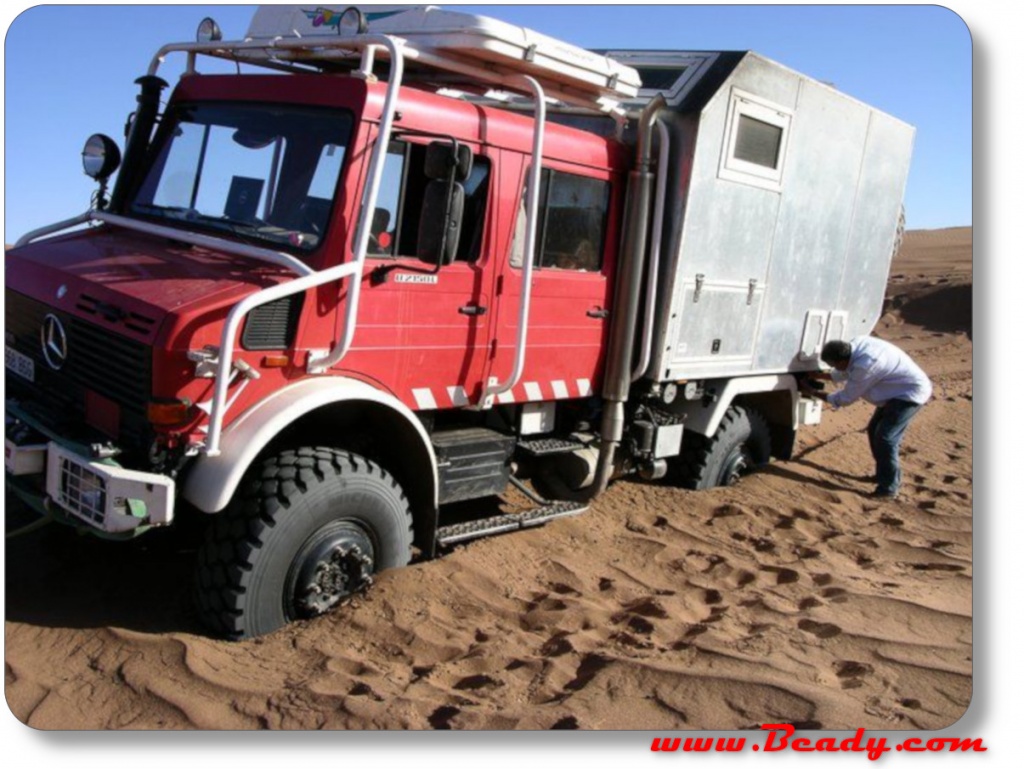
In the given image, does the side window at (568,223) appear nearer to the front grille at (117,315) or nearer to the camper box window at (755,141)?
the camper box window at (755,141)

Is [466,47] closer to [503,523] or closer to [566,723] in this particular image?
[503,523]

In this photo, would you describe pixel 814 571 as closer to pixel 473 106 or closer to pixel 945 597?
pixel 945 597

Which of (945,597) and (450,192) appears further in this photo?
(945,597)

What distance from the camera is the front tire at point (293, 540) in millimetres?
4316

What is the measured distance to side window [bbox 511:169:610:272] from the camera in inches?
219

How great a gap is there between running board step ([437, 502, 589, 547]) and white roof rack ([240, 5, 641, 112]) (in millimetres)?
2418

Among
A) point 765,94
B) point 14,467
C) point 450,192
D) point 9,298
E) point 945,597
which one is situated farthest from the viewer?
point 765,94

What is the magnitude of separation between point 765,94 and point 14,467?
4987 millimetres

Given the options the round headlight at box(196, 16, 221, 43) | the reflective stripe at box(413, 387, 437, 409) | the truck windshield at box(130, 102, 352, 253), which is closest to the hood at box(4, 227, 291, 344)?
the truck windshield at box(130, 102, 352, 253)

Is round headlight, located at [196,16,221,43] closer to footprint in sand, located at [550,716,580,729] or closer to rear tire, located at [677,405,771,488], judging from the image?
footprint in sand, located at [550,716,580,729]

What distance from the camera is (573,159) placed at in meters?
5.70

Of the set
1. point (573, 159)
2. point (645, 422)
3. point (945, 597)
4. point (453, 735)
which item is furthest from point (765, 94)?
point (453, 735)

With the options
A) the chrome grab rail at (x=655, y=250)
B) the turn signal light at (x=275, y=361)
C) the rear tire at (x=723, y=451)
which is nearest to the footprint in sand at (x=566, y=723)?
the turn signal light at (x=275, y=361)

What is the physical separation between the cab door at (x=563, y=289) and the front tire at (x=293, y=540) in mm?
1121
